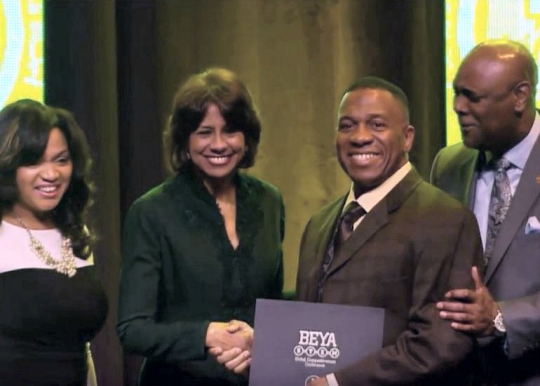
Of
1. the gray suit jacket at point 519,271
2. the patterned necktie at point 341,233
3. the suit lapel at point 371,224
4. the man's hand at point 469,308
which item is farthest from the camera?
the gray suit jacket at point 519,271

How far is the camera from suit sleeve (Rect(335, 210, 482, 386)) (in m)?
2.41

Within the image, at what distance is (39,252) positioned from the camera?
293cm

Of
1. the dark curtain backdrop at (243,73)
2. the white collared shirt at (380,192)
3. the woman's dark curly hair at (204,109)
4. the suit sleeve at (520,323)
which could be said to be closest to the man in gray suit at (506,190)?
the suit sleeve at (520,323)

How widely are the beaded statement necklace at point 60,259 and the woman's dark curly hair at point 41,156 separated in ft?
0.14

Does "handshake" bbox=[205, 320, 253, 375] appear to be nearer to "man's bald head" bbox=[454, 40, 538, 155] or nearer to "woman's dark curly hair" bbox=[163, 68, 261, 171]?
"woman's dark curly hair" bbox=[163, 68, 261, 171]

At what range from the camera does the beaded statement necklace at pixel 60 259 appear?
293 cm

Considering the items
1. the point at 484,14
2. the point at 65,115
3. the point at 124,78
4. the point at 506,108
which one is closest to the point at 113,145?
the point at 124,78

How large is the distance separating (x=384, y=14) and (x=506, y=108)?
5.67 ft

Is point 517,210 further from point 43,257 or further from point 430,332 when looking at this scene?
point 43,257

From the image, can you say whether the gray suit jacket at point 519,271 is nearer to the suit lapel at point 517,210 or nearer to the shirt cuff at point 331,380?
the suit lapel at point 517,210

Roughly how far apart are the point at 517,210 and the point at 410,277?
18.1 inches

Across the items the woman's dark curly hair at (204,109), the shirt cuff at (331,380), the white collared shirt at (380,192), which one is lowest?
the shirt cuff at (331,380)

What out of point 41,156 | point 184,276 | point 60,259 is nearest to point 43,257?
point 60,259

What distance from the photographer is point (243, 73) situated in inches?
A: 177
